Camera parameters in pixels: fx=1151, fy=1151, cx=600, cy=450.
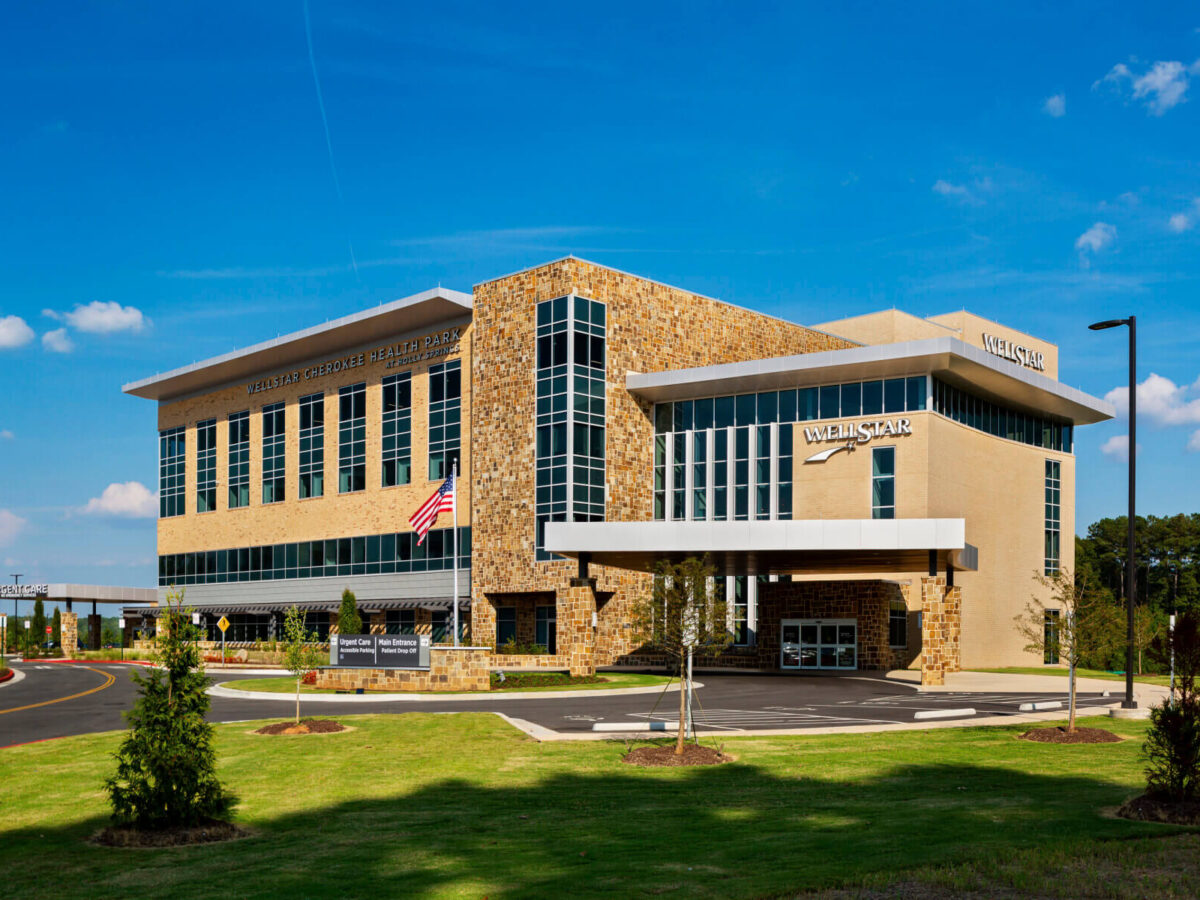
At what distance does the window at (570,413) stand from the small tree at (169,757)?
124ft

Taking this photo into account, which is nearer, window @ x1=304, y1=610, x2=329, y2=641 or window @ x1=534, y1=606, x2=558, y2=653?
window @ x1=534, y1=606, x2=558, y2=653

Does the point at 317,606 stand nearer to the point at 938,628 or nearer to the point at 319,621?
the point at 319,621

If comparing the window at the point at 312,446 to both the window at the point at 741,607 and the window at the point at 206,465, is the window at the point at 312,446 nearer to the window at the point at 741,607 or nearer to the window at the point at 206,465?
the window at the point at 206,465

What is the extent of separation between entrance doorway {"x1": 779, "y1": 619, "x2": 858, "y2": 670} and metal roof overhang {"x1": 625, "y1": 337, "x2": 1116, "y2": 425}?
1087 cm

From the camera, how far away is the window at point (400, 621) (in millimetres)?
61969

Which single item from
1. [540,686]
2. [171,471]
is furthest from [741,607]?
→ [171,471]

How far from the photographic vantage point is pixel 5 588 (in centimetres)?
8756

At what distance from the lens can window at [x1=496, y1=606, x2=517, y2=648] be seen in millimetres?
55250

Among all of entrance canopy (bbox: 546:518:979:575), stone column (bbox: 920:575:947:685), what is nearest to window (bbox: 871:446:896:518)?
entrance canopy (bbox: 546:518:979:575)

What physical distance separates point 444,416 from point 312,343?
11.3m

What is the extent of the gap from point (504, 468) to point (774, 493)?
1275cm

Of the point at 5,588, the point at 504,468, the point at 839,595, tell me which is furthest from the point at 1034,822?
the point at 5,588

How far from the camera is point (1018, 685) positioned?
41344 millimetres

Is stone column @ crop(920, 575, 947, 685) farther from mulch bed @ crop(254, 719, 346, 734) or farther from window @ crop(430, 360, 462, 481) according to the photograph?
window @ crop(430, 360, 462, 481)
